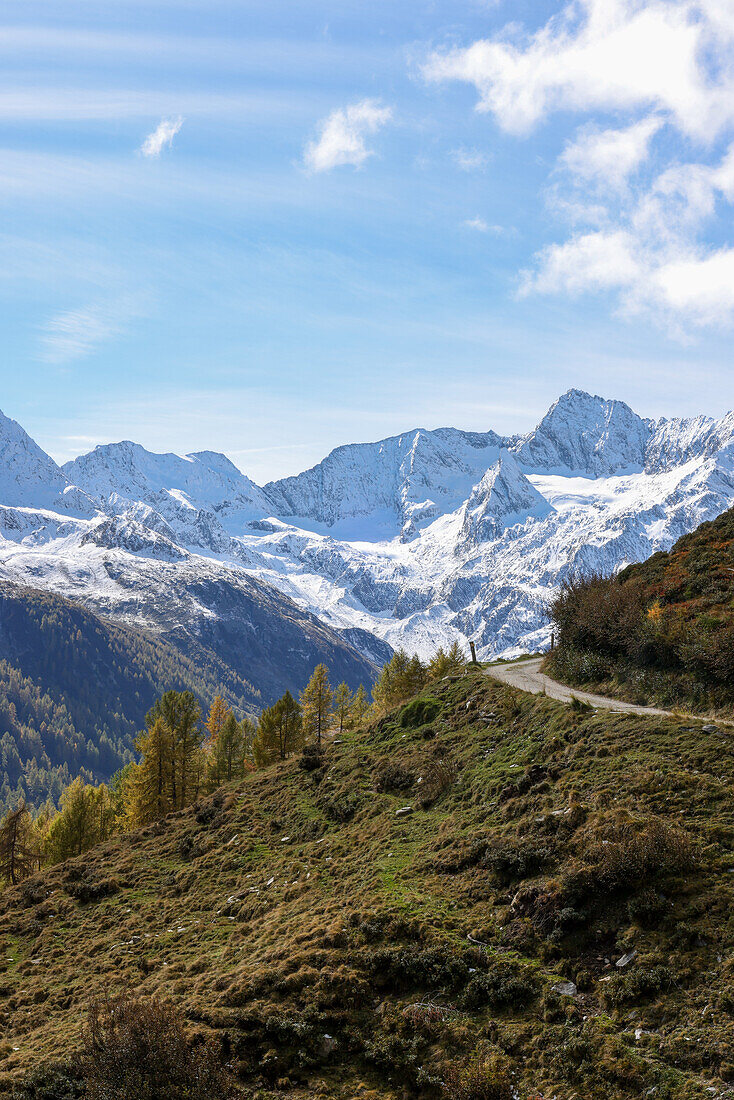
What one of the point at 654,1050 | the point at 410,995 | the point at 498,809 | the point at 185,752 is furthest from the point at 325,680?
the point at 654,1050

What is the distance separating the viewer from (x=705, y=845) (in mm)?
17391

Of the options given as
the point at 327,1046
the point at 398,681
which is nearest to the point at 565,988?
the point at 327,1046

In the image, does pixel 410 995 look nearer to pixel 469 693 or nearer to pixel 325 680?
pixel 469 693

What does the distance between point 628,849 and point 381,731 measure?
2490 cm

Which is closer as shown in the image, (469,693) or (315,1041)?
(315,1041)

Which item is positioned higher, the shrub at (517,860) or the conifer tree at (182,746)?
the shrub at (517,860)

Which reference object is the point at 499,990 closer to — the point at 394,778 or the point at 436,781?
the point at 436,781

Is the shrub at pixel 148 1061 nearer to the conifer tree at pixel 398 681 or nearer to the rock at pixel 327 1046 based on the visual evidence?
the rock at pixel 327 1046

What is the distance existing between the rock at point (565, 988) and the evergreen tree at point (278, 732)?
2041 inches

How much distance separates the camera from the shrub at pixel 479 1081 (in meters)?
12.9

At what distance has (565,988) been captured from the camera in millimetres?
15180

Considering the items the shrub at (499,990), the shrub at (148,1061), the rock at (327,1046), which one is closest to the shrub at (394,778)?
the shrub at (499,990)

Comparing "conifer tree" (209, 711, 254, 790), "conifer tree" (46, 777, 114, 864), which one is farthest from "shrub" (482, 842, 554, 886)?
"conifer tree" (46, 777, 114, 864)

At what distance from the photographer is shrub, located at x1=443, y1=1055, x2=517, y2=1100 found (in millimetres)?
12867
